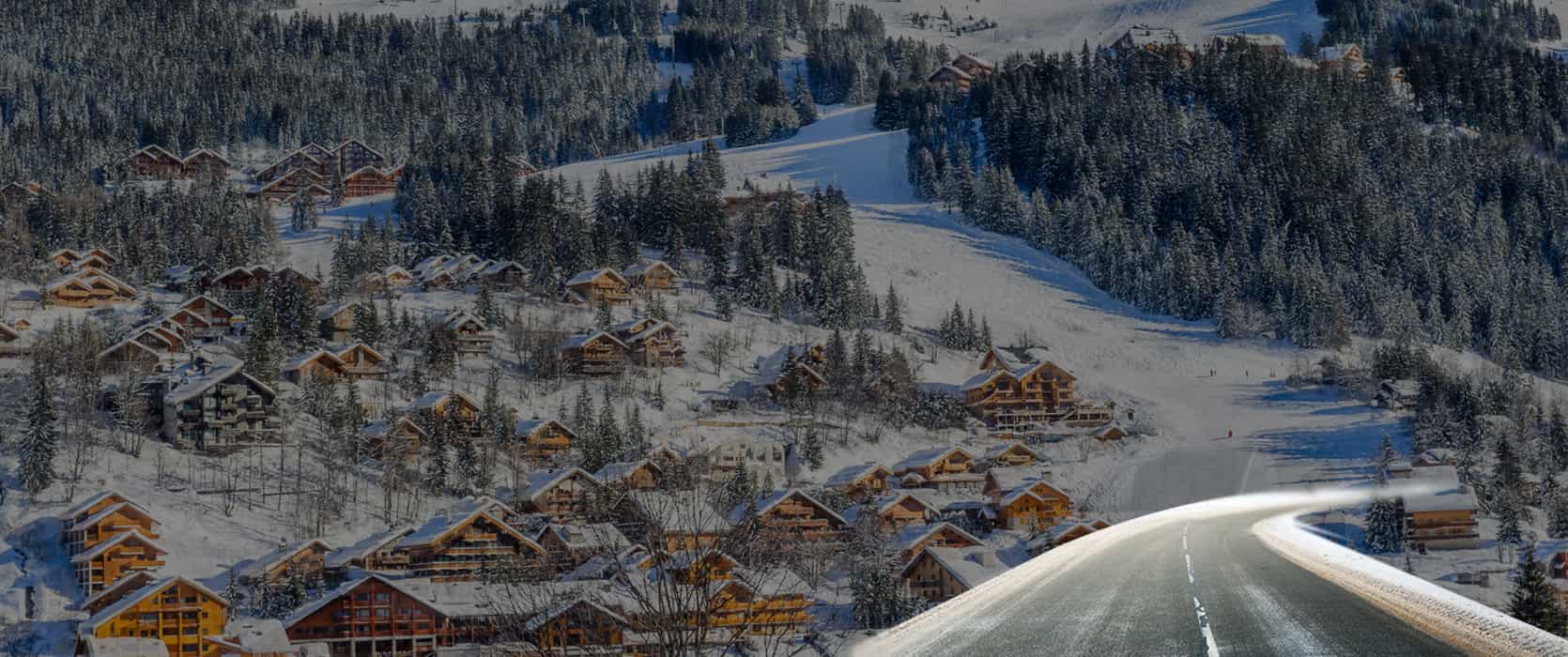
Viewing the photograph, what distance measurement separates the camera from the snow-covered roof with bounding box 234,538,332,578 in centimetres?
6397

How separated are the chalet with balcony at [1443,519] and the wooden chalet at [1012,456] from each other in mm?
30966

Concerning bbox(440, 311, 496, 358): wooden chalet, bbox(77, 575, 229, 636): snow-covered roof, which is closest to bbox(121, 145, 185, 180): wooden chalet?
bbox(440, 311, 496, 358): wooden chalet

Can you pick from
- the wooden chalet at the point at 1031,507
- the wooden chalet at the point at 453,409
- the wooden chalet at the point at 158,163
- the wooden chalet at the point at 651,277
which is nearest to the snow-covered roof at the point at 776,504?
the wooden chalet at the point at 1031,507

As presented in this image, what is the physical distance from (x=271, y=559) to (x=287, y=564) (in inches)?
37.3

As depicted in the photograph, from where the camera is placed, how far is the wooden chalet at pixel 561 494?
253ft

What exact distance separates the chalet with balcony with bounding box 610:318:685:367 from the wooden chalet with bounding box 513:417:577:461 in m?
14.2

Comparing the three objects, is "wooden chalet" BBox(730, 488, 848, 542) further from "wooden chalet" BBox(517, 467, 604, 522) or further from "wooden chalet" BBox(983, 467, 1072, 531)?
"wooden chalet" BBox(983, 467, 1072, 531)

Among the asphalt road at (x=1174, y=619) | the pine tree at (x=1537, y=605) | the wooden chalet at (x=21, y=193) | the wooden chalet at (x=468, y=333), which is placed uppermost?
the asphalt road at (x=1174, y=619)

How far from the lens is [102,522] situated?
64.4 meters

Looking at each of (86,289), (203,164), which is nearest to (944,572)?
(86,289)

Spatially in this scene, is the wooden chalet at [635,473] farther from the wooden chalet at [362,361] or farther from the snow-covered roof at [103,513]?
the snow-covered roof at [103,513]

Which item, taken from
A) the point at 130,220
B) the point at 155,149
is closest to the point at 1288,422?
the point at 130,220

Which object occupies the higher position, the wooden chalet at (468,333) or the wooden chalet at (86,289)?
the wooden chalet at (86,289)

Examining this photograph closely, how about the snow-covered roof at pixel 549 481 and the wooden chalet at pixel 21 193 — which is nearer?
the snow-covered roof at pixel 549 481
